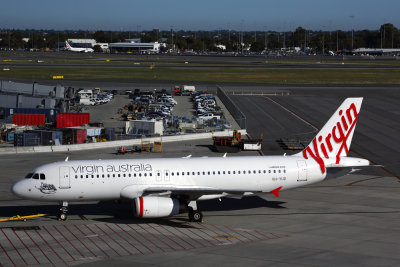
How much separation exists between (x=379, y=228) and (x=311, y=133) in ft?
165

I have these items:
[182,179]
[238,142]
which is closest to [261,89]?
[238,142]

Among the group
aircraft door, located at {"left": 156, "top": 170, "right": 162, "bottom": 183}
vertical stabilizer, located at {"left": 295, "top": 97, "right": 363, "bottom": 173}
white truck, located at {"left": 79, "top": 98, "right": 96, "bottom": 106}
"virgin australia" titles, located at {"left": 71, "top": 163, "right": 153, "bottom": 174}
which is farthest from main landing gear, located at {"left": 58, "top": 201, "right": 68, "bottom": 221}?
white truck, located at {"left": 79, "top": 98, "right": 96, "bottom": 106}

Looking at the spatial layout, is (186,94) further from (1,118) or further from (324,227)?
(324,227)

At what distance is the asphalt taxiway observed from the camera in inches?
1377

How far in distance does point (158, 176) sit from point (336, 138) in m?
14.6

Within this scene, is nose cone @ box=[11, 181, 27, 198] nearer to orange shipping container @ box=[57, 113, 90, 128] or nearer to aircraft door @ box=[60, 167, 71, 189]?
aircraft door @ box=[60, 167, 71, 189]

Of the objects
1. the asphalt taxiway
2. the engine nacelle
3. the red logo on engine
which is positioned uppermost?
the red logo on engine

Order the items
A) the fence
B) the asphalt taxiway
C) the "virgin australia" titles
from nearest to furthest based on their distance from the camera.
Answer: the asphalt taxiway < the "virgin australia" titles < the fence

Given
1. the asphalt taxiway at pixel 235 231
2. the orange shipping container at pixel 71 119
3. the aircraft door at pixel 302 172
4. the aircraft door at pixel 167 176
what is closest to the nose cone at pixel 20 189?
the asphalt taxiway at pixel 235 231

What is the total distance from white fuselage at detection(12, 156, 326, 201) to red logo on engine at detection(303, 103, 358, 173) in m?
1.29

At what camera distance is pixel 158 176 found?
43.8 m

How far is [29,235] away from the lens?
40.0 meters

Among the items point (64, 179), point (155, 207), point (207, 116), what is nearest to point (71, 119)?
point (207, 116)

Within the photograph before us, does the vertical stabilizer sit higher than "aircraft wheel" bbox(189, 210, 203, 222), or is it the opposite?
the vertical stabilizer
